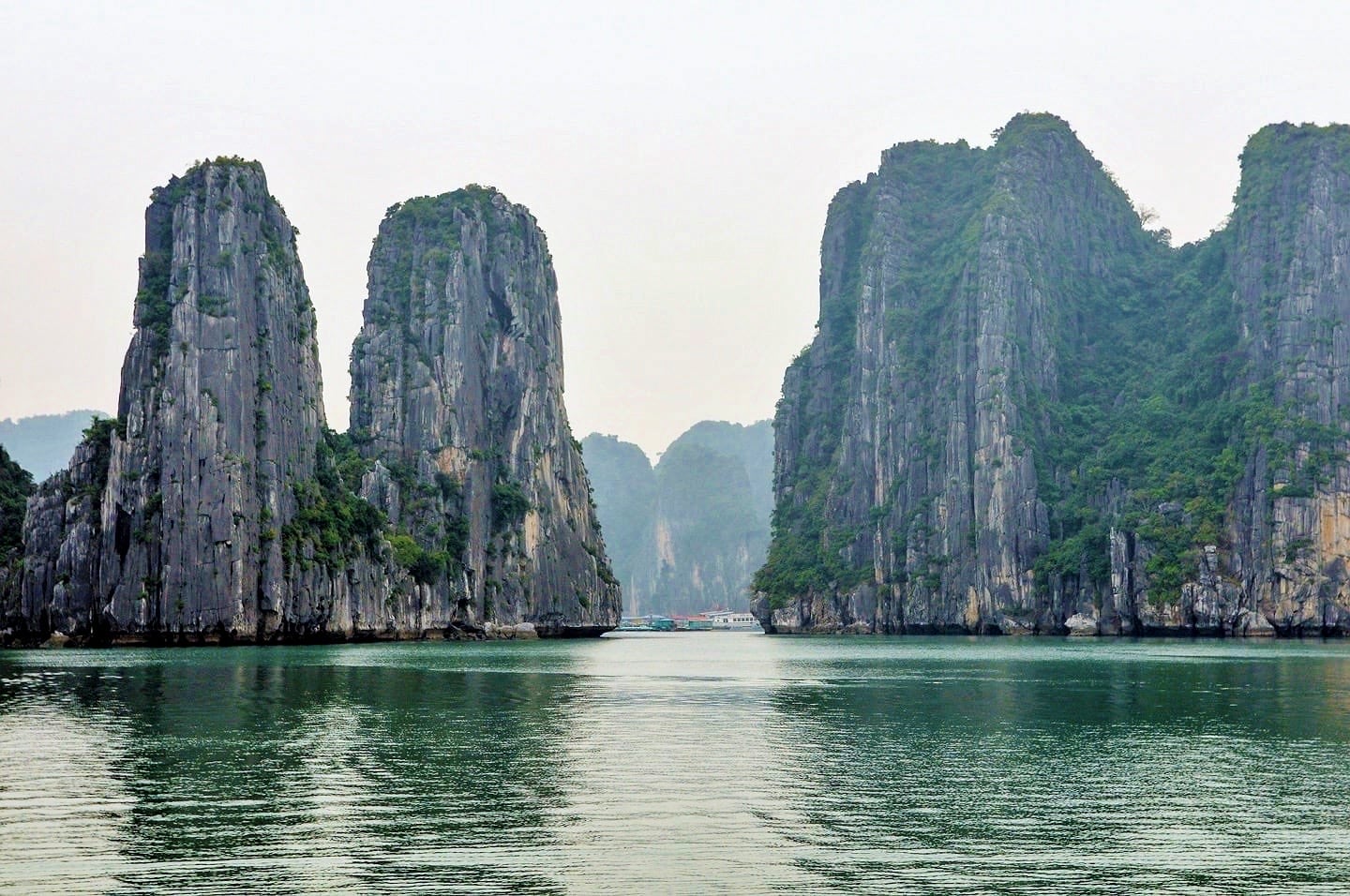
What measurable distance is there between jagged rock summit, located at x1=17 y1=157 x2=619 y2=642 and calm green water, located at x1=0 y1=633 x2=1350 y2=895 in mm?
49846

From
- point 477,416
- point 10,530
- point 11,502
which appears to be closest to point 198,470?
point 10,530

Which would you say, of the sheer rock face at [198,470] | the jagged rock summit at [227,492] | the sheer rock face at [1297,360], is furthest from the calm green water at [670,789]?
the sheer rock face at [1297,360]

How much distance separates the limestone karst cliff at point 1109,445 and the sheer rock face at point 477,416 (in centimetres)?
3631

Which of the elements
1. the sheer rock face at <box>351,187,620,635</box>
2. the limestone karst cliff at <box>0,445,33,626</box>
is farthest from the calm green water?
the sheer rock face at <box>351,187,620,635</box>

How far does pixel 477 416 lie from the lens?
164500 mm

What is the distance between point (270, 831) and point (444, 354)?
5472 inches

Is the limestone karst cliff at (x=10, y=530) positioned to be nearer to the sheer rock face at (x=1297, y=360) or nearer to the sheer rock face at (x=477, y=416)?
the sheer rock face at (x=477, y=416)

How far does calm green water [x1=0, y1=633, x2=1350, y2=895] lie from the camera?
871 inches

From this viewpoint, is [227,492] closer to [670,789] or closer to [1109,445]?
[670,789]

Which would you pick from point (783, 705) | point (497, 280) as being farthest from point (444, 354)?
point (783, 705)

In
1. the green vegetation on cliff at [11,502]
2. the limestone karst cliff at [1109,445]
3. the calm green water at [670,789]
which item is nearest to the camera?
the calm green water at [670,789]

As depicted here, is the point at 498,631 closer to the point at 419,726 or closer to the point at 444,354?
the point at 444,354

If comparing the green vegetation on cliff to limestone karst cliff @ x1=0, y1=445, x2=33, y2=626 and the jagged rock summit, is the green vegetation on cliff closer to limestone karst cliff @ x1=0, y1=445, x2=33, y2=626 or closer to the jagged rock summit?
limestone karst cliff @ x1=0, y1=445, x2=33, y2=626

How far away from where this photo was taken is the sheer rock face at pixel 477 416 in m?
155
